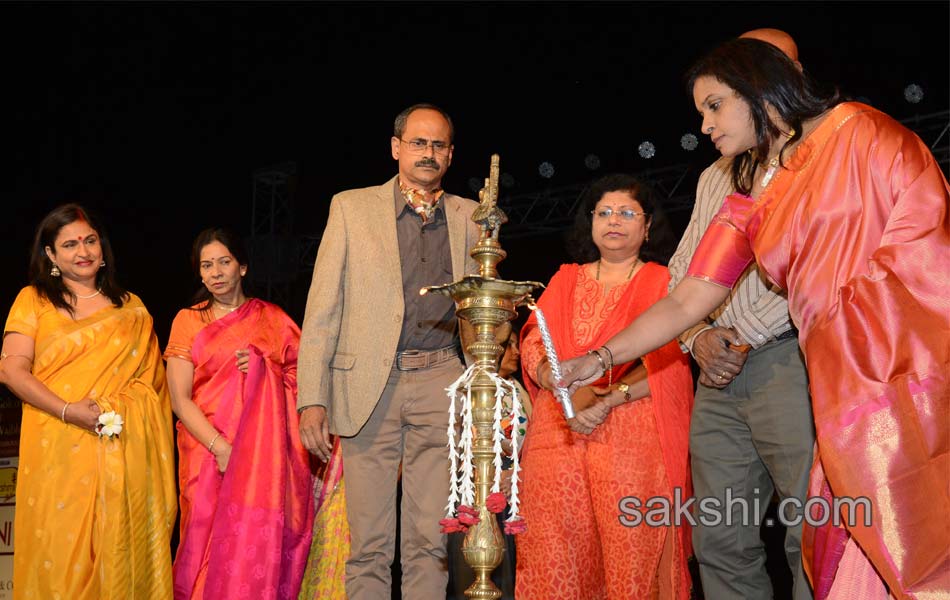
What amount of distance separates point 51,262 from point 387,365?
1975mm

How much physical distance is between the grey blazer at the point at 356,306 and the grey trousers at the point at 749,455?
960mm

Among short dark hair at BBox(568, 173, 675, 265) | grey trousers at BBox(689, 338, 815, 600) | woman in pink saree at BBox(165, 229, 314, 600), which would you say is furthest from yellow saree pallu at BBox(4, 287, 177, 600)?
grey trousers at BBox(689, 338, 815, 600)

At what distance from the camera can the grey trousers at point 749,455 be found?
2.78 meters

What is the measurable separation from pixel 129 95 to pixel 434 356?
5.03 metres

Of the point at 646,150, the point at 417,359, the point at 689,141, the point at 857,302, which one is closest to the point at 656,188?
the point at 646,150

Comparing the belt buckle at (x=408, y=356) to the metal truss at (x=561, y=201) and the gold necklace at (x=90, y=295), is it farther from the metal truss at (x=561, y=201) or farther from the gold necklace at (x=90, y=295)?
the metal truss at (x=561, y=201)

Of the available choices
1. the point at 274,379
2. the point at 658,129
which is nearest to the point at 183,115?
the point at 658,129

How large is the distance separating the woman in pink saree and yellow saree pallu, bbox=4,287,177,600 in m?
0.12

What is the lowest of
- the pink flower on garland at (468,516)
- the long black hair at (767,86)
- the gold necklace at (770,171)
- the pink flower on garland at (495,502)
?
the pink flower on garland at (468,516)

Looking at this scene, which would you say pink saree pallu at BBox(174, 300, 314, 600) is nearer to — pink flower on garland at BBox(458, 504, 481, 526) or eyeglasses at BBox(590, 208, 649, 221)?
eyeglasses at BBox(590, 208, 649, 221)

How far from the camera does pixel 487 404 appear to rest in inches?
84.2

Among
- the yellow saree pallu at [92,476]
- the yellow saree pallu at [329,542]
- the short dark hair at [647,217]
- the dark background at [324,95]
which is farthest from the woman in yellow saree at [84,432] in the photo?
the dark background at [324,95]

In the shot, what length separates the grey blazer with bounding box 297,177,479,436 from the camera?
3373 mm

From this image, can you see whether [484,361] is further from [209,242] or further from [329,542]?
[209,242]
